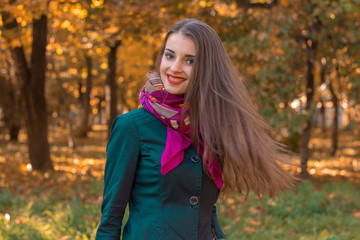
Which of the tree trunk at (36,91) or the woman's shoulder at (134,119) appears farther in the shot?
the tree trunk at (36,91)

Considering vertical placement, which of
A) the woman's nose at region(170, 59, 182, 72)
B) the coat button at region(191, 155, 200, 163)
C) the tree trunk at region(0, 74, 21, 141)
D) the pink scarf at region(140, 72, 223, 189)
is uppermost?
the woman's nose at region(170, 59, 182, 72)

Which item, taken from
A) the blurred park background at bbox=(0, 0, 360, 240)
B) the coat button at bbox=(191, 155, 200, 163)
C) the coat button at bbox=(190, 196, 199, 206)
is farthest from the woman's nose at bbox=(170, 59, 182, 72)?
the blurred park background at bbox=(0, 0, 360, 240)

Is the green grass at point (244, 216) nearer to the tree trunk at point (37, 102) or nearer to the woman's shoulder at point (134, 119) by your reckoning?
the tree trunk at point (37, 102)

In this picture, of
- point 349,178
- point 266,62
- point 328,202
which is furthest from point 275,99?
point 349,178

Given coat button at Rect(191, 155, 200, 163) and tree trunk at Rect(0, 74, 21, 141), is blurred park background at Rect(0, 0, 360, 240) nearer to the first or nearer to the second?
coat button at Rect(191, 155, 200, 163)

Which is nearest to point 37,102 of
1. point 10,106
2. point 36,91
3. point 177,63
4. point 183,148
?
point 36,91

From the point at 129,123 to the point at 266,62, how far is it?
237 inches

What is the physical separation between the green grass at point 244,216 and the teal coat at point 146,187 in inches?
111

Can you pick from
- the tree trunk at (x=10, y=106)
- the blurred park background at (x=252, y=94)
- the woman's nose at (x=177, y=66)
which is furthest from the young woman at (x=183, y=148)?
the tree trunk at (x=10, y=106)

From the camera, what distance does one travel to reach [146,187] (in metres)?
2.01

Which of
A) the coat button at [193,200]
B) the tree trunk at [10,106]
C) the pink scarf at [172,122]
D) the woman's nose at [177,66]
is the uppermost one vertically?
the woman's nose at [177,66]

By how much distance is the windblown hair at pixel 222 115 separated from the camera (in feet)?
6.82

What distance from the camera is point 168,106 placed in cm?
209

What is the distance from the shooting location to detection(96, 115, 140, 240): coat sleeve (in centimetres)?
195
